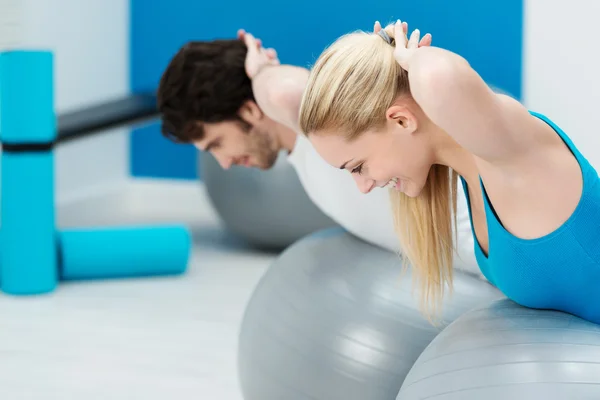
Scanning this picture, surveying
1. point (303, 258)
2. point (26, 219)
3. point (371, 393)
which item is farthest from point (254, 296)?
point (26, 219)

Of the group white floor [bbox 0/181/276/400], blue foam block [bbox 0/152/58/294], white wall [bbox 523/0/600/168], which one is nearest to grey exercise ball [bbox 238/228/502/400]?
white floor [bbox 0/181/276/400]

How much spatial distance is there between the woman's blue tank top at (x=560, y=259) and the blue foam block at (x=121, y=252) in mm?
2121

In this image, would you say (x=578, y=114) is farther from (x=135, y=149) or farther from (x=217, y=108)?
(x=135, y=149)

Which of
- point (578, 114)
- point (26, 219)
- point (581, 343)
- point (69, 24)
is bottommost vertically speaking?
point (26, 219)

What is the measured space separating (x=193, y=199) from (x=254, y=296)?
2.91 m

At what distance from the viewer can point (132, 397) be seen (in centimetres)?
222

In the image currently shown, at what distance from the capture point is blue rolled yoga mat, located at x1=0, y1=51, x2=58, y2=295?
312 centimetres

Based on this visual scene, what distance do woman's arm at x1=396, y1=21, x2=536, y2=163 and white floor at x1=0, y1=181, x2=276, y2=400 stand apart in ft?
4.11

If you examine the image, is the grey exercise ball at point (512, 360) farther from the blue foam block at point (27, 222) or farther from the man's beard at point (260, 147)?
the blue foam block at point (27, 222)

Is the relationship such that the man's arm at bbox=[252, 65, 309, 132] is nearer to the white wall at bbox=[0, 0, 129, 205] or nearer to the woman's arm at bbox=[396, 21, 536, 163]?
the woman's arm at bbox=[396, 21, 536, 163]

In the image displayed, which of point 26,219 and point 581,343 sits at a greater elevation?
point 581,343

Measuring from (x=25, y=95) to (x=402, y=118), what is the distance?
211cm

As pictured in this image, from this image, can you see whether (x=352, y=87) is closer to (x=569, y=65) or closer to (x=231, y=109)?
(x=231, y=109)

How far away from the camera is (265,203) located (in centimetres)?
359
